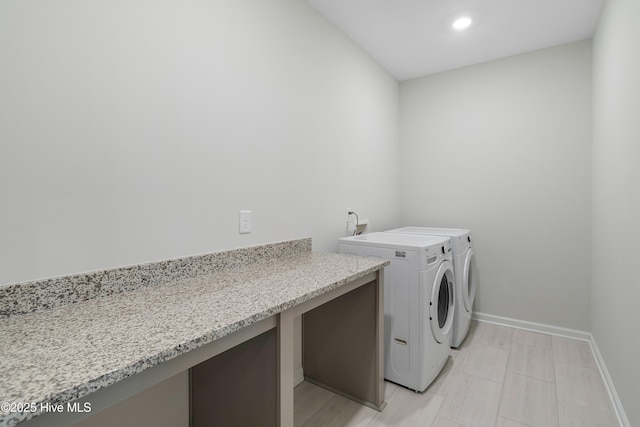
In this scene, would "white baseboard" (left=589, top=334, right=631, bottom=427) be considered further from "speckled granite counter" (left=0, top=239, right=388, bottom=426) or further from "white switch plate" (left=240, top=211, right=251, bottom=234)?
"white switch plate" (left=240, top=211, right=251, bottom=234)

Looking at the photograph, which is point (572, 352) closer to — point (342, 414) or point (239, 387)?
point (342, 414)

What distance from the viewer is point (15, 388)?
0.52 m

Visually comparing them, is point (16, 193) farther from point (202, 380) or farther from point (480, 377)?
point (480, 377)

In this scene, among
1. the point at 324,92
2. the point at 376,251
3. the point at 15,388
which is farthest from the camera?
the point at 324,92

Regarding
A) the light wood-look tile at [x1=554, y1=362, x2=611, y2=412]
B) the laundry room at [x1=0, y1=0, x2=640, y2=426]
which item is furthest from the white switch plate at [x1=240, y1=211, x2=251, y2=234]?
the light wood-look tile at [x1=554, y1=362, x2=611, y2=412]

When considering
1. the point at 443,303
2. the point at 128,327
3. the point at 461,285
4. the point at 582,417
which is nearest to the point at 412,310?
the point at 443,303

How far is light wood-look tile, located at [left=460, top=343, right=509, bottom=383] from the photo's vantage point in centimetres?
197

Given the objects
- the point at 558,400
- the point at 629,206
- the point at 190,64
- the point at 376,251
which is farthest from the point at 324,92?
the point at 558,400

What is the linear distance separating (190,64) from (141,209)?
0.66 meters

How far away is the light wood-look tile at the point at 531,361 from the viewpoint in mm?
1977

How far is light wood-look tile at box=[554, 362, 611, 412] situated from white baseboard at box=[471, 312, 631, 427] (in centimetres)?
4

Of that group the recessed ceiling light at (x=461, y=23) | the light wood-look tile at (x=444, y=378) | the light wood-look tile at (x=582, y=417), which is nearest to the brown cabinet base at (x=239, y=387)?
the light wood-look tile at (x=444, y=378)

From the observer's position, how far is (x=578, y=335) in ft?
8.05

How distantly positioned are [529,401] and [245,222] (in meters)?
1.87
